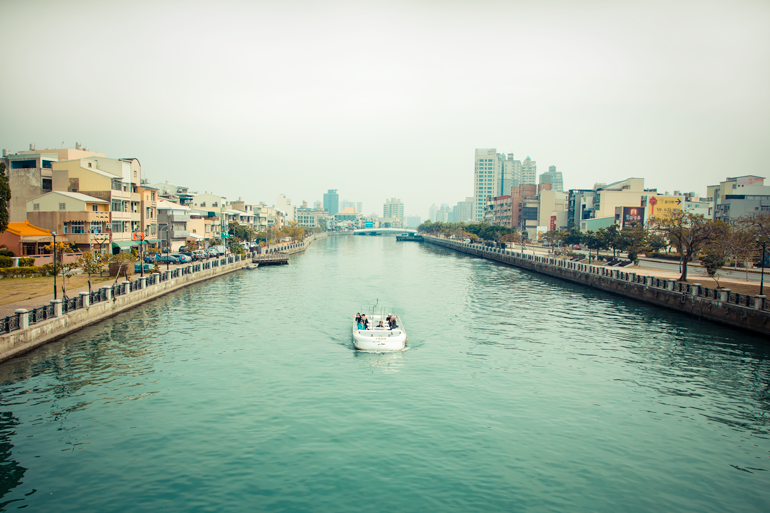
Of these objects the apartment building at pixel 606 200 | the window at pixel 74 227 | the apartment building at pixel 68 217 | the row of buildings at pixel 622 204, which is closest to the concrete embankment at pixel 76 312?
the apartment building at pixel 68 217

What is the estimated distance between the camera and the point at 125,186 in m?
78.2

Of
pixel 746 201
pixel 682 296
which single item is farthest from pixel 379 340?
pixel 746 201

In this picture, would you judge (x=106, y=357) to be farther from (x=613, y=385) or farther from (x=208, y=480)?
(x=613, y=385)

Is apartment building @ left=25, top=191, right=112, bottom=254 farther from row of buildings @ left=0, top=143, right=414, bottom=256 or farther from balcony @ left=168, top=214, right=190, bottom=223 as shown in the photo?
balcony @ left=168, top=214, right=190, bottom=223

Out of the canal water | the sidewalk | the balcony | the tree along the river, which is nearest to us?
the canal water

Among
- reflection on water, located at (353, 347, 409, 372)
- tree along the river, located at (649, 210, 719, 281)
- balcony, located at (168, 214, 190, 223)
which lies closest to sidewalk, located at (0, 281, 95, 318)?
reflection on water, located at (353, 347, 409, 372)

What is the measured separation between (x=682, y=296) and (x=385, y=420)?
4053cm

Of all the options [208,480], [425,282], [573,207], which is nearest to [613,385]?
[208,480]

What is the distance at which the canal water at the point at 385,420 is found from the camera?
648 inches

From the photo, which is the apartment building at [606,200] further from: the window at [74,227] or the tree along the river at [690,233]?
the window at [74,227]

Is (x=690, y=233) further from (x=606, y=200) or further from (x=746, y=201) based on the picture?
(x=606, y=200)

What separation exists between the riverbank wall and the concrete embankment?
5208 cm

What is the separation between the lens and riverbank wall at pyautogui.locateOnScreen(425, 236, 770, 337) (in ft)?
130

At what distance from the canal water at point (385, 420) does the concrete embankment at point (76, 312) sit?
3.70 ft
